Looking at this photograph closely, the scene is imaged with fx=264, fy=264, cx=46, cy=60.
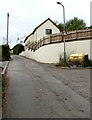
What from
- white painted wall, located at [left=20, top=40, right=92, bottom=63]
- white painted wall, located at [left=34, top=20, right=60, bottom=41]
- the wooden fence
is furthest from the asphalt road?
white painted wall, located at [left=34, top=20, right=60, bottom=41]

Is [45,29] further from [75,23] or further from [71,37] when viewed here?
[71,37]

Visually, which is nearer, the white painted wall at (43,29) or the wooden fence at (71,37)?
the wooden fence at (71,37)

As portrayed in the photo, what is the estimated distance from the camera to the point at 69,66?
2250 centimetres

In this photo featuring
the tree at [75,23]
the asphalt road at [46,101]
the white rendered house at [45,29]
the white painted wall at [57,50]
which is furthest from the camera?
the tree at [75,23]

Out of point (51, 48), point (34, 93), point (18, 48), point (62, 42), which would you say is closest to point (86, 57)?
point (62, 42)

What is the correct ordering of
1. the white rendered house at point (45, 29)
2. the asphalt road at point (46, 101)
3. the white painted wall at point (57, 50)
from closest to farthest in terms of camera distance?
the asphalt road at point (46, 101) → the white painted wall at point (57, 50) → the white rendered house at point (45, 29)

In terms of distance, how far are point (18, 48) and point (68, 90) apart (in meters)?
58.6

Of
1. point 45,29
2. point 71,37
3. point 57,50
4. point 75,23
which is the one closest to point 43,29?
point 45,29

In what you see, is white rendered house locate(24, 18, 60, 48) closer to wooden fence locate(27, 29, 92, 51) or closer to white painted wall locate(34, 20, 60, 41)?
white painted wall locate(34, 20, 60, 41)

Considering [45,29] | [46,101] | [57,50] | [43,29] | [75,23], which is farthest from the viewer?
[75,23]

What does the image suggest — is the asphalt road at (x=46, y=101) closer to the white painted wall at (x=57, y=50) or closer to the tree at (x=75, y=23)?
the white painted wall at (x=57, y=50)

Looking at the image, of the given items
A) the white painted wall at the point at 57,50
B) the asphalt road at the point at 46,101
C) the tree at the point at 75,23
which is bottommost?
the asphalt road at the point at 46,101

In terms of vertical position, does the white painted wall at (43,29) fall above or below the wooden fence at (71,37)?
above

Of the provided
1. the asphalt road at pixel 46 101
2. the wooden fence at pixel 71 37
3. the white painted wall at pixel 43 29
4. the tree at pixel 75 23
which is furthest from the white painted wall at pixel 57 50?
the tree at pixel 75 23
